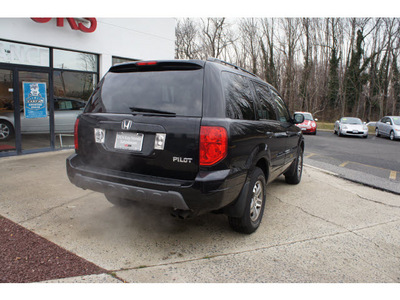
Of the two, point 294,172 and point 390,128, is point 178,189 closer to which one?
point 294,172

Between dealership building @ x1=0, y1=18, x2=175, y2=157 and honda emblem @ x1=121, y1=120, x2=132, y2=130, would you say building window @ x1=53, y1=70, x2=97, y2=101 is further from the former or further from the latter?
honda emblem @ x1=121, y1=120, x2=132, y2=130

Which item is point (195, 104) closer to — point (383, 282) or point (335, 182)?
point (383, 282)

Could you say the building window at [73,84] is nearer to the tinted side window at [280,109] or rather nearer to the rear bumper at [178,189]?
the tinted side window at [280,109]

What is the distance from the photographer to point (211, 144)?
2656 millimetres

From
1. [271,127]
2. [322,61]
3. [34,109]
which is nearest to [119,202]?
[271,127]

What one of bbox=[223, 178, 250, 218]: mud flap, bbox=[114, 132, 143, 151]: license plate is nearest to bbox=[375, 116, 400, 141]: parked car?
bbox=[223, 178, 250, 218]: mud flap

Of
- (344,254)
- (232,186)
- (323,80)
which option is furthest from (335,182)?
(323,80)

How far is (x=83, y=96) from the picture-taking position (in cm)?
914

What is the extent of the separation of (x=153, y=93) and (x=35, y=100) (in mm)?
6219

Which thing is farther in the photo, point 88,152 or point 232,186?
point 88,152

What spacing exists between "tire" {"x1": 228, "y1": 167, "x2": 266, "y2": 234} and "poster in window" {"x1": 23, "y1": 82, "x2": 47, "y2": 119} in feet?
21.9

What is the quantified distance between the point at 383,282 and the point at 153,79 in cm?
284

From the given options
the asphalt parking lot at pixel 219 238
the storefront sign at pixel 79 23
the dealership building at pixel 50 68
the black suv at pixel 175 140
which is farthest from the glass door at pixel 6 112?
the black suv at pixel 175 140

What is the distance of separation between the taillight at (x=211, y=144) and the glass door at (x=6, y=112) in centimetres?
664
